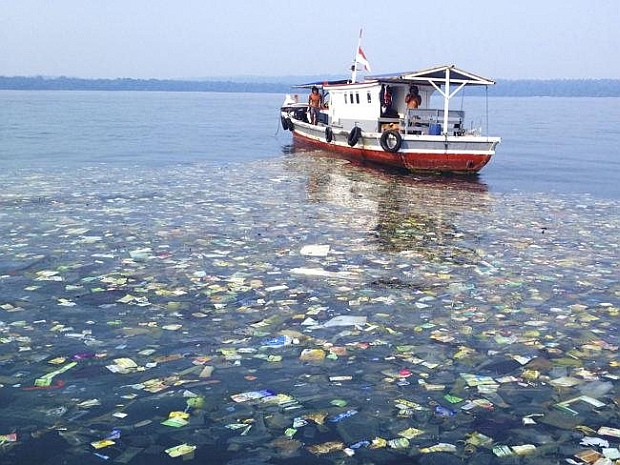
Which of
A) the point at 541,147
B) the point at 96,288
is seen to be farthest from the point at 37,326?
the point at 541,147

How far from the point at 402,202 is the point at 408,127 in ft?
25.2

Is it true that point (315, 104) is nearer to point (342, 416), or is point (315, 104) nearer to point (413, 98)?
point (413, 98)

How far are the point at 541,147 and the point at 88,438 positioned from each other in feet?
134

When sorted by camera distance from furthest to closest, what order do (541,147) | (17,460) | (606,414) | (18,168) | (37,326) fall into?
(541,147), (18,168), (37,326), (606,414), (17,460)

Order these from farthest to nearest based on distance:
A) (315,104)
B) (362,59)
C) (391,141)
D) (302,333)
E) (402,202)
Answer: (315,104) → (362,59) → (391,141) → (402,202) → (302,333)

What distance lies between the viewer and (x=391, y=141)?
83.6ft

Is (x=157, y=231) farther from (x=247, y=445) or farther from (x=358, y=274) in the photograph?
(x=247, y=445)

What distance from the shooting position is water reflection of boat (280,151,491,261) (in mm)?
13180

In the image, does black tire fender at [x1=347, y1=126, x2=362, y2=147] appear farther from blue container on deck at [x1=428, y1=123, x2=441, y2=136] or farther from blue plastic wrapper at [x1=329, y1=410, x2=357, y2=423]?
blue plastic wrapper at [x1=329, y1=410, x2=357, y2=423]

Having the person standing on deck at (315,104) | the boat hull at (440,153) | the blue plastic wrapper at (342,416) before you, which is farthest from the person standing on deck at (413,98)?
the blue plastic wrapper at (342,416)

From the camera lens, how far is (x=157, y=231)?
1341cm

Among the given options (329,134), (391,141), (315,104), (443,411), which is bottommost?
(443,411)

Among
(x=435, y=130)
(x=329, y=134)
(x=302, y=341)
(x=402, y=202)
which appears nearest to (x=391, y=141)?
(x=435, y=130)

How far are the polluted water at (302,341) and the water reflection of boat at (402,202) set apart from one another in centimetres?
17
